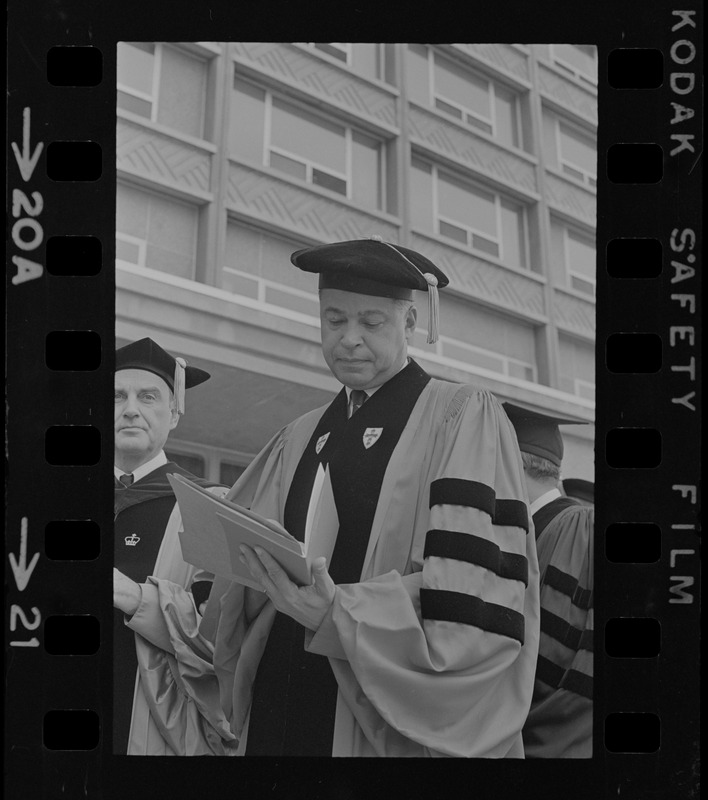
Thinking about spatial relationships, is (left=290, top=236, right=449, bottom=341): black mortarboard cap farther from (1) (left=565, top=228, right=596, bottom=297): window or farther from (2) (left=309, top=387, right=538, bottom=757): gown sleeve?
(2) (left=309, top=387, right=538, bottom=757): gown sleeve

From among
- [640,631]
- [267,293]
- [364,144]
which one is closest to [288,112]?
[364,144]

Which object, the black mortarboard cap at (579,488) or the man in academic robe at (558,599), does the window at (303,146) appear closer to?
the man in academic robe at (558,599)

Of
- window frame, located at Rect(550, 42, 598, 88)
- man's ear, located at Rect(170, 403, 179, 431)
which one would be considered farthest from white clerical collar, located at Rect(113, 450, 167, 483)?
window frame, located at Rect(550, 42, 598, 88)

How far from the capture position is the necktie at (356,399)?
17.7 feet

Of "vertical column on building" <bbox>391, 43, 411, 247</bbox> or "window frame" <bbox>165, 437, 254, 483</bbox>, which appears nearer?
"window frame" <bbox>165, 437, 254, 483</bbox>

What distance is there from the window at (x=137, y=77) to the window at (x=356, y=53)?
28.5 inches

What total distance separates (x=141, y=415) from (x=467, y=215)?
69.3 inches

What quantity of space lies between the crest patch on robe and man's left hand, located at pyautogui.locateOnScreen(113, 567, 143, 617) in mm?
1173

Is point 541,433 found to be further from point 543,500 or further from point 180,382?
point 180,382

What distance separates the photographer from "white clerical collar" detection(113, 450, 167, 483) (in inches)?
217

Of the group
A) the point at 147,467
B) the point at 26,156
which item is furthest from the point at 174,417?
the point at 26,156

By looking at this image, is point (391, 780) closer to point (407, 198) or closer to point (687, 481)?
point (687, 481)

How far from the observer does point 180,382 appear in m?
5.46

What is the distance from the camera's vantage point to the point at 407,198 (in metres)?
5.69
